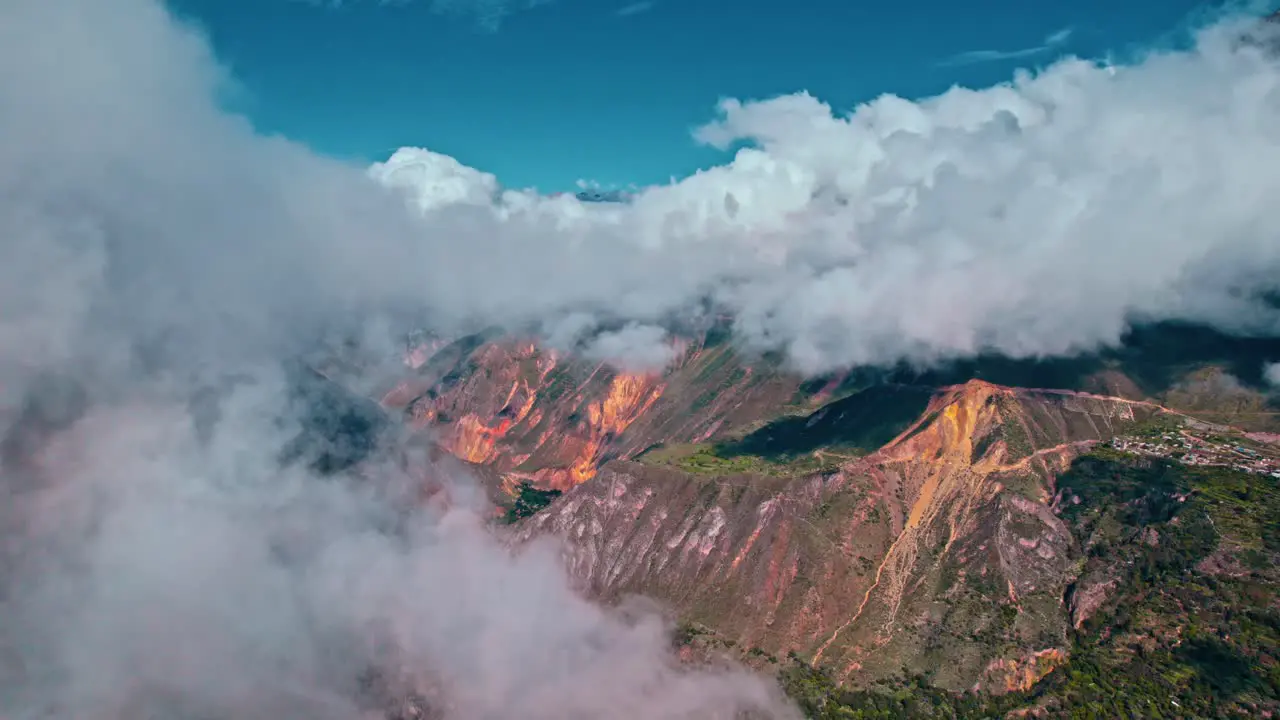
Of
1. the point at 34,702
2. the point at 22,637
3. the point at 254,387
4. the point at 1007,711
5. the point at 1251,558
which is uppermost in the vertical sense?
the point at 254,387

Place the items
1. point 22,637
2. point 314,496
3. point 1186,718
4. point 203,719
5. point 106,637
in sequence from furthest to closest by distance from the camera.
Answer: point 314,496 < point 1186,718 < point 203,719 < point 106,637 < point 22,637

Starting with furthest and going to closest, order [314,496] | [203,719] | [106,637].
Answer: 1. [314,496]
2. [203,719]
3. [106,637]

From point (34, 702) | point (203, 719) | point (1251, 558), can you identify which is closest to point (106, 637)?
point (34, 702)

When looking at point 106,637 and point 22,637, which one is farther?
point 106,637

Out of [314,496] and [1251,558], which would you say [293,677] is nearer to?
[314,496]

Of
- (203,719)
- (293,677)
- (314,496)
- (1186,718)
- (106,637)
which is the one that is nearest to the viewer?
(106,637)

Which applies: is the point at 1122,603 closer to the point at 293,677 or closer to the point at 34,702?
the point at 293,677

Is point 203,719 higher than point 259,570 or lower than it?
lower

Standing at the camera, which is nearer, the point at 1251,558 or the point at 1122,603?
the point at 1251,558

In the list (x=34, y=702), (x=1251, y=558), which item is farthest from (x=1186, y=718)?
(x=34, y=702)
